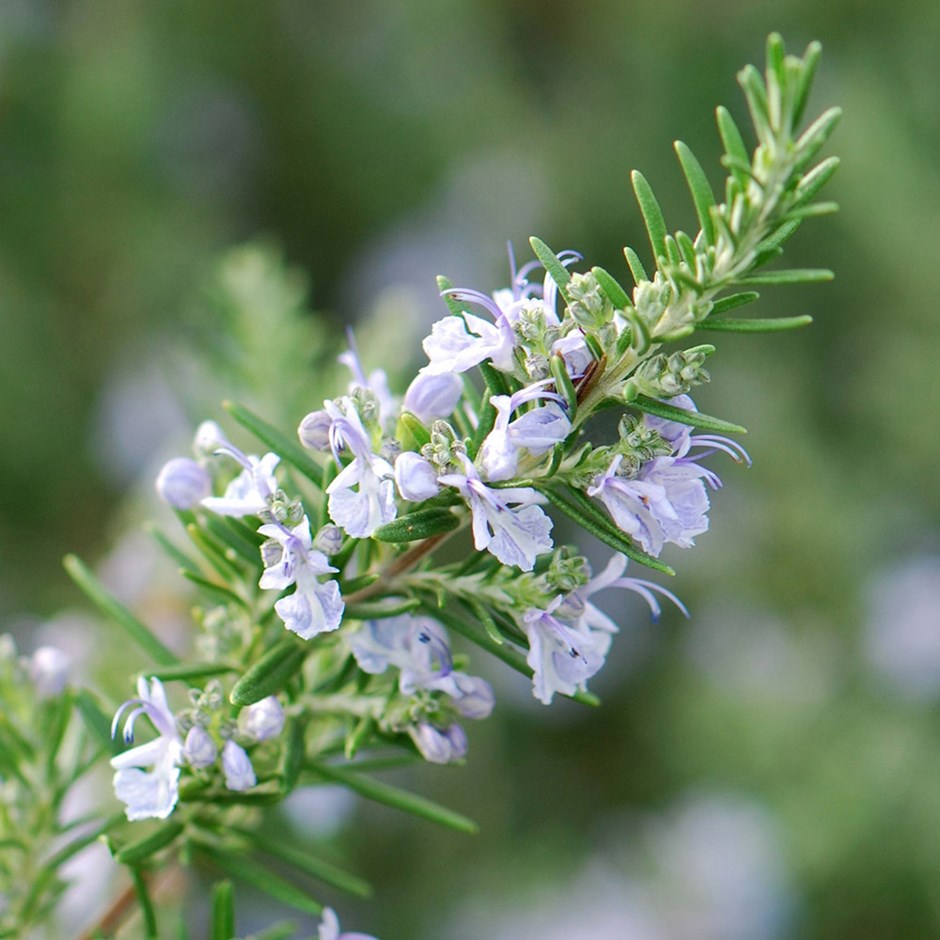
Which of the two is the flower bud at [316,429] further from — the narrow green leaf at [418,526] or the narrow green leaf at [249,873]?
the narrow green leaf at [249,873]

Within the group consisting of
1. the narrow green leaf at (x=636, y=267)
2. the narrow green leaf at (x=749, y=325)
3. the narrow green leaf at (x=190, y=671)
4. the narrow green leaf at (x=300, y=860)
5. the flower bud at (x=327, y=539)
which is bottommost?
the narrow green leaf at (x=300, y=860)

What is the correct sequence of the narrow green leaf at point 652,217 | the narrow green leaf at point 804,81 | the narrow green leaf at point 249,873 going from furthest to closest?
the narrow green leaf at point 249,873
the narrow green leaf at point 652,217
the narrow green leaf at point 804,81

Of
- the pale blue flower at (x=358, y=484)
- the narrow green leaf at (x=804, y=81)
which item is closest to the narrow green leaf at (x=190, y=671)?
the pale blue flower at (x=358, y=484)

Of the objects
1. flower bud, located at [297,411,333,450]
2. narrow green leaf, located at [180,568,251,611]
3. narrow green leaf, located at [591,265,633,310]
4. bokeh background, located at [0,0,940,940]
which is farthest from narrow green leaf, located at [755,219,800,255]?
bokeh background, located at [0,0,940,940]

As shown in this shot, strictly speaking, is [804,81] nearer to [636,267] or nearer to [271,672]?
[636,267]

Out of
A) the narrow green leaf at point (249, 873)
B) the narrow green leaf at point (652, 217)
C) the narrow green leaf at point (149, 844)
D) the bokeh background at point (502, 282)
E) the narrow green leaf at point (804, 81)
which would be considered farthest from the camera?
the bokeh background at point (502, 282)

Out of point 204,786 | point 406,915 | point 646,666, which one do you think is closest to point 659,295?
point 204,786

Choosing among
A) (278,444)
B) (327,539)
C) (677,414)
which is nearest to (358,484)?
(327,539)

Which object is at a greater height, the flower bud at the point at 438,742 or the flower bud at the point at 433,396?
the flower bud at the point at 433,396

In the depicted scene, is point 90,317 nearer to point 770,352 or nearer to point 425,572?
point 770,352
